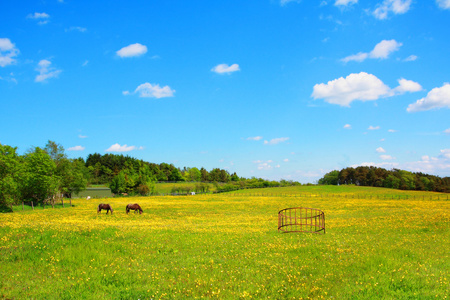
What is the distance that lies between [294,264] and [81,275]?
9.64 metres

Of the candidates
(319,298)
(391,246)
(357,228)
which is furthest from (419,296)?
(357,228)

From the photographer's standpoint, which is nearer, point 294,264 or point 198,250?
point 294,264

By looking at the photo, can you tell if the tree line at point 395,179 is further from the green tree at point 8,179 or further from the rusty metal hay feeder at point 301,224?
the green tree at point 8,179

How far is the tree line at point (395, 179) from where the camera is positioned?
5930 inches

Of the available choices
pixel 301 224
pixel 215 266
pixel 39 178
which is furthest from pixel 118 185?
pixel 215 266

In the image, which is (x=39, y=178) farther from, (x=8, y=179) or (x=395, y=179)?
(x=395, y=179)

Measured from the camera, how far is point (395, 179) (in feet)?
532

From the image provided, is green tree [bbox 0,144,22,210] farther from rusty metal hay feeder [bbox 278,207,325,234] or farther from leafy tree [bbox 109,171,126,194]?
leafy tree [bbox 109,171,126,194]

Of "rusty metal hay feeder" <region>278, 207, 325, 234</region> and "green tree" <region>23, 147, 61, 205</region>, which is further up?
"green tree" <region>23, 147, 61, 205</region>

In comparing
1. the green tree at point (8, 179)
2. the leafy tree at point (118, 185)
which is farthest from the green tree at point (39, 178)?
the leafy tree at point (118, 185)

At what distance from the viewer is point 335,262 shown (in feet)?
48.2

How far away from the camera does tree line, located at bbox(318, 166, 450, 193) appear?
494ft

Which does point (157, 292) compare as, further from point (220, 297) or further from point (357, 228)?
point (357, 228)

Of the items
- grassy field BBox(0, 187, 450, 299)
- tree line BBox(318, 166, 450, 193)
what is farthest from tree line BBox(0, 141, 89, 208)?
tree line BBox(318, 166, 450, 193)
